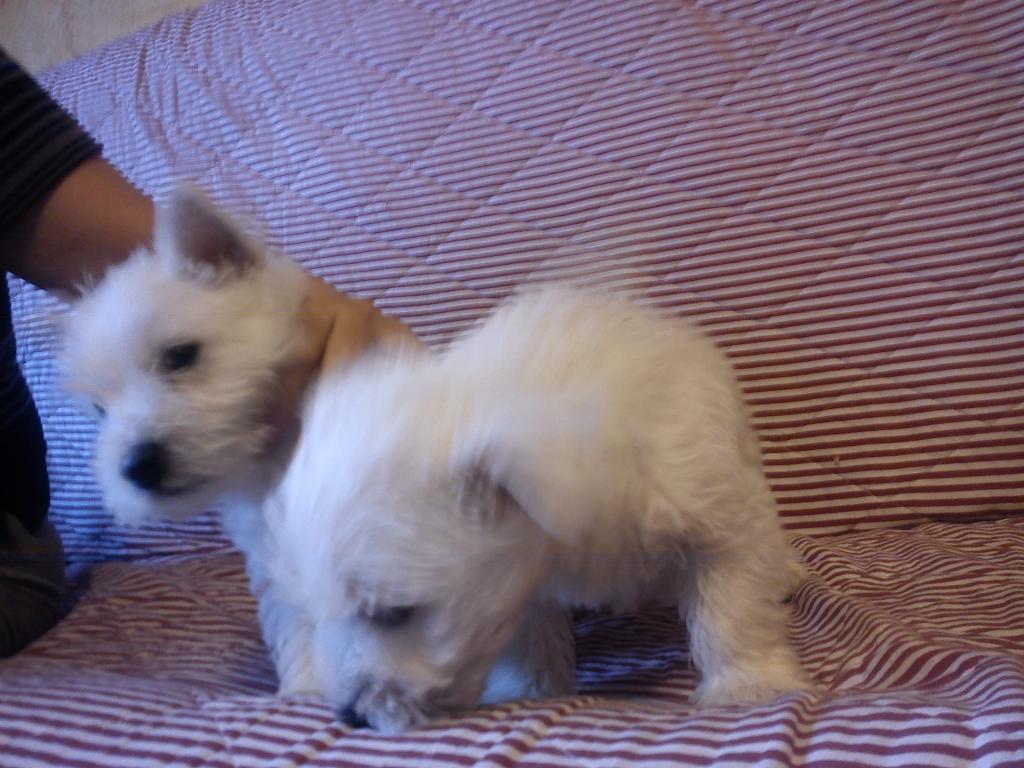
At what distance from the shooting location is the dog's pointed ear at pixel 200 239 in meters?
0.94

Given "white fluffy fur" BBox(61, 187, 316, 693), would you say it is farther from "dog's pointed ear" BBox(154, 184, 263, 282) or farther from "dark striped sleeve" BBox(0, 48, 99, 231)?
"dark striped sleeve" BBox(0, 48, 99, 231)

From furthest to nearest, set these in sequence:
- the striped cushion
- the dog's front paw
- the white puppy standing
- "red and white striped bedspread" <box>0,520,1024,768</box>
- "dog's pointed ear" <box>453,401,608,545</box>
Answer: the striped cushion
the white puppy standing
the dog's front paw
"dog's pointed ear" <box>453,401,608,545</box>
"red and white striped bedspread" <box>0,520,1024,768</box>

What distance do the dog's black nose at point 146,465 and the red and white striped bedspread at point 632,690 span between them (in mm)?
211

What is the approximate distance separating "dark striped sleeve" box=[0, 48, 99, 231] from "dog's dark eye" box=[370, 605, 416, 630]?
2.40 feet

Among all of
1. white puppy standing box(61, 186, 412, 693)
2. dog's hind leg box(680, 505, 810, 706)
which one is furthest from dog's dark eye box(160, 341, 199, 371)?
dog's hind leg box(680, 505, 810, 706)

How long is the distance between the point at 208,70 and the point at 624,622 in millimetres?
1508

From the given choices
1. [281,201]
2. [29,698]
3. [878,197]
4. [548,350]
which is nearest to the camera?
[29,698]

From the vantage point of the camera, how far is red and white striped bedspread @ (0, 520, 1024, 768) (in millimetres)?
519

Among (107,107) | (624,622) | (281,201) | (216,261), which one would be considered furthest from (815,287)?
(107,107)

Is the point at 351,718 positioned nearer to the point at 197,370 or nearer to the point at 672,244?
the point at 197,370

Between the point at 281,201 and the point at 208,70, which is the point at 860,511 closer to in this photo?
the point at 281,201

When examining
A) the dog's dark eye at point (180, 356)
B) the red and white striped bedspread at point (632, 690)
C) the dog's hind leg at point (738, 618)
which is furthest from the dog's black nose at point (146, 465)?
the dog's hind leg at point (738, 618)

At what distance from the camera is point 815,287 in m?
1.29

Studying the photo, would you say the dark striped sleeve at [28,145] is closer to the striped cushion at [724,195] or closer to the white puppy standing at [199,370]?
the white puppy standing at [199,370]
